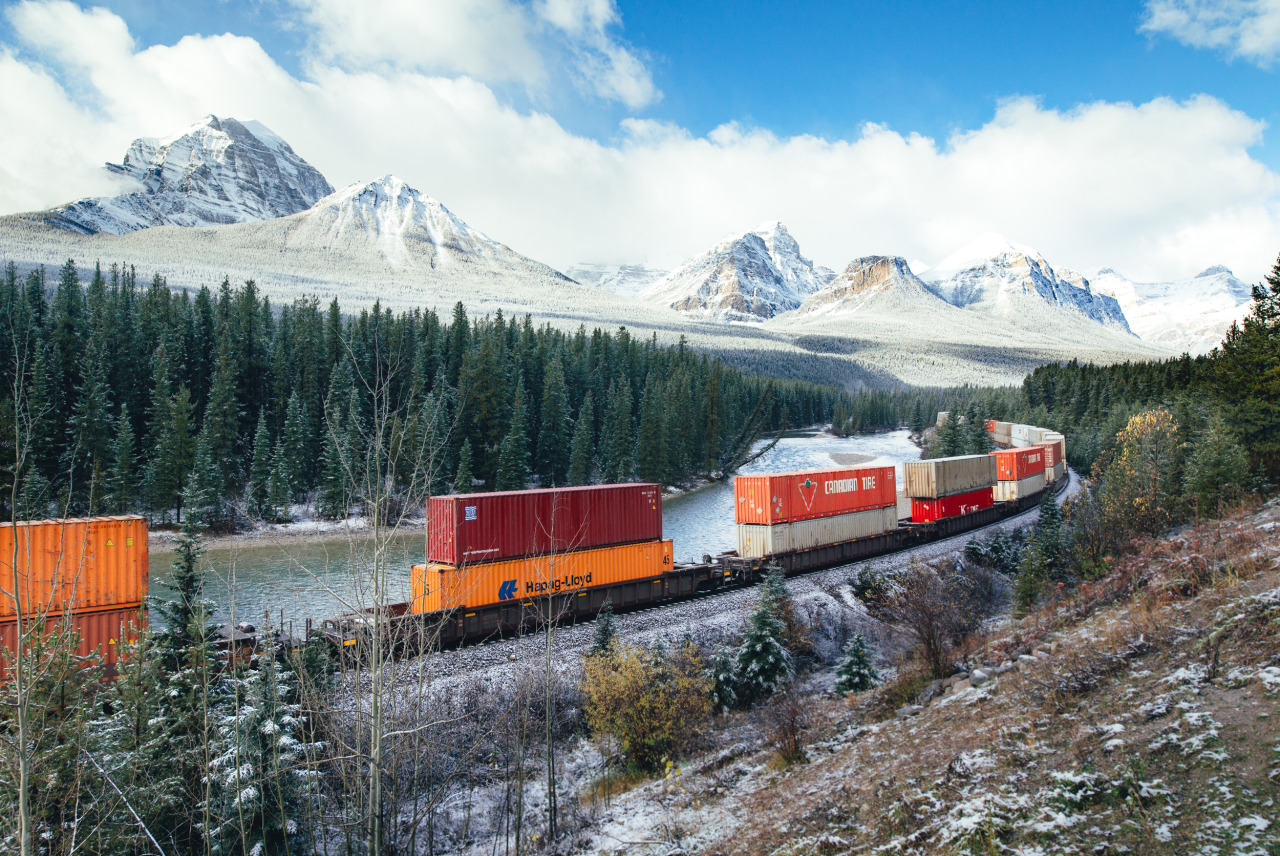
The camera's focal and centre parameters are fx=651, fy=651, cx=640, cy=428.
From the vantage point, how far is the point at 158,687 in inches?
454

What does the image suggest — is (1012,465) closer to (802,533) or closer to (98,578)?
(802,533)

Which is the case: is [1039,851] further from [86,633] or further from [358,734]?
[86,633]

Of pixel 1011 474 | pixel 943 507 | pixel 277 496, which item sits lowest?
pixel 277 496

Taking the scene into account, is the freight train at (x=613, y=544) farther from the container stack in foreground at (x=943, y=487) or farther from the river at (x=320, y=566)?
the river at (x=320, y=566)

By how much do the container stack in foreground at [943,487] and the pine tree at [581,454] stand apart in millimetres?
30048

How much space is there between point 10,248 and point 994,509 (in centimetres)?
25711

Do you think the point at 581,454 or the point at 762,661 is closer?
the point at 762,661

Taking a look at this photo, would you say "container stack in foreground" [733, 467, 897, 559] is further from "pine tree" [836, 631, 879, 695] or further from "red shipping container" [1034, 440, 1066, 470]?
"red shipping container" [1034, 440, 1066, 470]

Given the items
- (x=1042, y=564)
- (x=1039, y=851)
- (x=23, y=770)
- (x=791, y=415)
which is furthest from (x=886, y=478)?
(x=791, y=415)

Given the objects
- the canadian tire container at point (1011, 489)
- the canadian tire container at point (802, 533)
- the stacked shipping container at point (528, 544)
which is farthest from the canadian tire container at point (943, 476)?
the stacked shipping container at point (528, 544)

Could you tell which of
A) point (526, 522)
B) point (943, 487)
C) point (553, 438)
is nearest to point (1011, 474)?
point (943, 487)

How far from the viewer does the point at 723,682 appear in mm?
19078

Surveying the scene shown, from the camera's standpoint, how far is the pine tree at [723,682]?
62.0ft

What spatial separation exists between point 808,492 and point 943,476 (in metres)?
13.3
